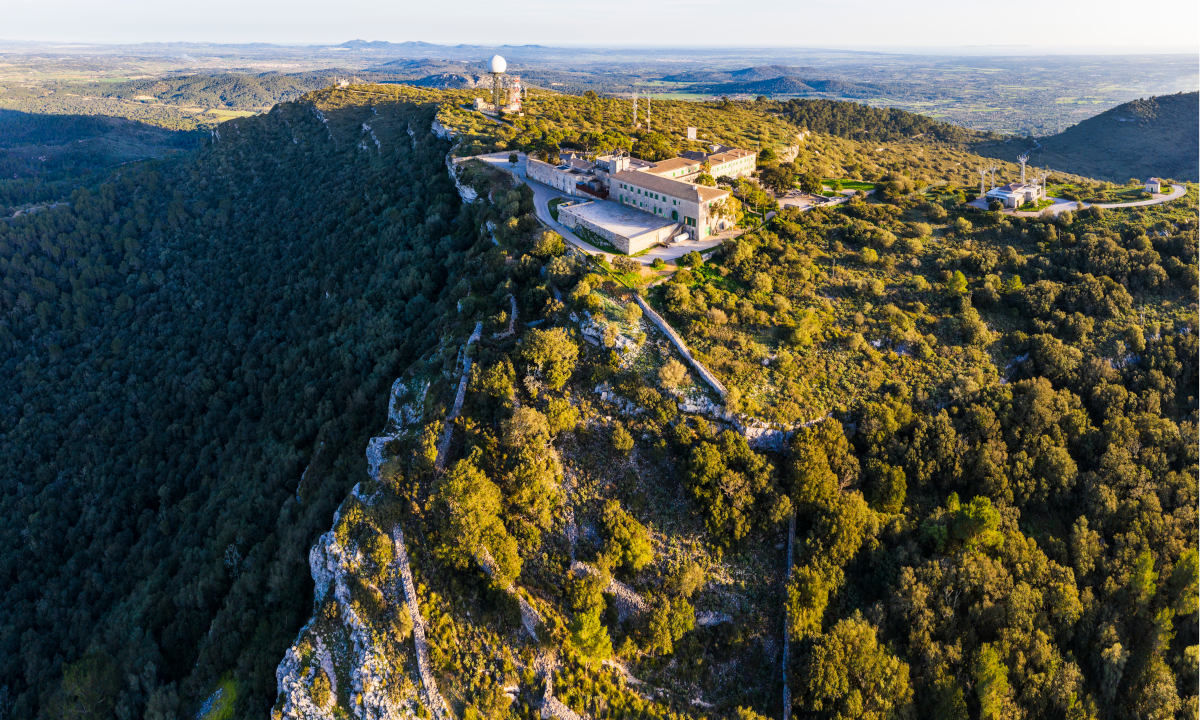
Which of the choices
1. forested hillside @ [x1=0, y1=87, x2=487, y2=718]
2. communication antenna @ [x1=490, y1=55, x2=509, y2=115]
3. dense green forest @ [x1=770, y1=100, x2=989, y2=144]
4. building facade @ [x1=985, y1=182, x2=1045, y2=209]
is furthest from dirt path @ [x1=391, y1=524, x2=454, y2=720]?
dense green forest @ [x1=770, y1=100, x2=989, y2=144]

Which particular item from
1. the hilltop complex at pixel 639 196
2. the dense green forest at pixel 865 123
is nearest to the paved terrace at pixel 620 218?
the hilltop complex at pixel 639 196

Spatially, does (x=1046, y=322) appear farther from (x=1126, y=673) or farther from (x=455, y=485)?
(x=455, y=485)

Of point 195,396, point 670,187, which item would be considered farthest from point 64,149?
point 670,187

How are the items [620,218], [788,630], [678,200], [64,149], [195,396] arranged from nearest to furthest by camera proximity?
[788,630] < [678,200] < [620,218] < [195,396] < [64,149]

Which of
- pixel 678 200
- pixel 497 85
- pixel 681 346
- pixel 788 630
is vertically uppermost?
pixel 497 85

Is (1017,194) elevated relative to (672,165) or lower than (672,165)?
lower

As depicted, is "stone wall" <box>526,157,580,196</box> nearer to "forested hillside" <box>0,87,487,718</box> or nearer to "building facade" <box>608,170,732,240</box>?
"building facade" <box>608,170,732,240</box>

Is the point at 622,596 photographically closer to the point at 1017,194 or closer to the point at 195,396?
the point at 195,396
